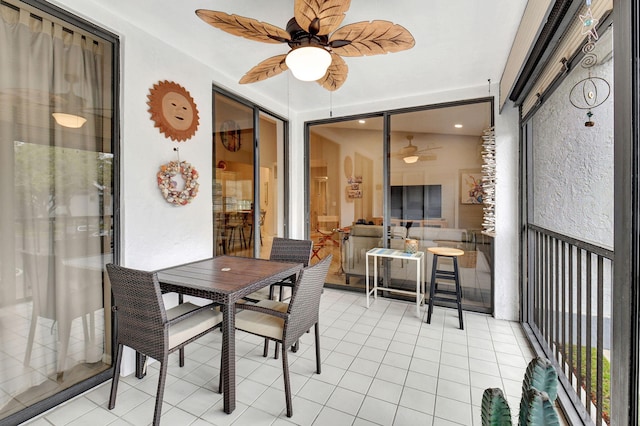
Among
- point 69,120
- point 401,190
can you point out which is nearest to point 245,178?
point 69,120

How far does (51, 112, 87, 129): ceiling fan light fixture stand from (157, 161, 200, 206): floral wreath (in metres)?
0.59

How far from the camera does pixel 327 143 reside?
448 centimetres

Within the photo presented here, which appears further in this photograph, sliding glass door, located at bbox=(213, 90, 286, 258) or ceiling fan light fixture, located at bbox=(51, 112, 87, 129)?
sliding glass door, located at bbox=(213, 90, 286, 258)

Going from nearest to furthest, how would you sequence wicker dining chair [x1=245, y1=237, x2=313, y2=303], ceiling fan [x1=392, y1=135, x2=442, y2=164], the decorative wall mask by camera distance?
the decorative wall mask < wicker dining chair [x1=245, y1=237, x2=313, y2=303] < ceiling fan [x1=392, y1=135, x2=442, y2=164]

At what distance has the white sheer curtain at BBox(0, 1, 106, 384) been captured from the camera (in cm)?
171

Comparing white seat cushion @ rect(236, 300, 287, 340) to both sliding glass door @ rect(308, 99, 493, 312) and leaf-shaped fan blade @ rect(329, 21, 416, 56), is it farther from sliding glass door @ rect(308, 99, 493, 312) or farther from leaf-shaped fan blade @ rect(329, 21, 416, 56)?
sliding glass door @ rect(308, 99, 493, 312)

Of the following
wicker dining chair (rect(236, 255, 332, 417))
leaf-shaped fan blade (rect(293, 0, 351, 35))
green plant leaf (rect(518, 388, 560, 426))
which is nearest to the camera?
green plant leaf (rect(518, 388, 560, 426))

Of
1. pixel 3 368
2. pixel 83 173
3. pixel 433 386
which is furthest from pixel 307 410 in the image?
pixel 83 173

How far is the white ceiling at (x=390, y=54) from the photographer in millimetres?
2051

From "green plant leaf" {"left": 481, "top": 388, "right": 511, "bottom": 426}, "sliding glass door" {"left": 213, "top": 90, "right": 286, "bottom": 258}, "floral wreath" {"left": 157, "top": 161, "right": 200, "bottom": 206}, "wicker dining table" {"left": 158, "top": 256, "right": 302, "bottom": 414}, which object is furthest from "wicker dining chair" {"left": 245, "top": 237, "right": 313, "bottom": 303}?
"green plant leaf" {"left": 481, "top": 388, "right": 511, "bottom": 426}

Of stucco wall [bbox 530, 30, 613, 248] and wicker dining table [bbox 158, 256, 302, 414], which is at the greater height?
stucco wall [bbox 530, 30, 613, 248]

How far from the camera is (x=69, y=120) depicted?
1.98 metres

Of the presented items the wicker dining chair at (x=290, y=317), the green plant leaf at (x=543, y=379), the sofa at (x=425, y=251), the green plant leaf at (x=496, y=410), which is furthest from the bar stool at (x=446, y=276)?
the green plant leaf at (x=496, y=410)

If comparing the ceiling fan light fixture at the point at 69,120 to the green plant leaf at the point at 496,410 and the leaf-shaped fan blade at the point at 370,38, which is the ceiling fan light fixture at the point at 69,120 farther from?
the green plant leaf at the point at 496,410
